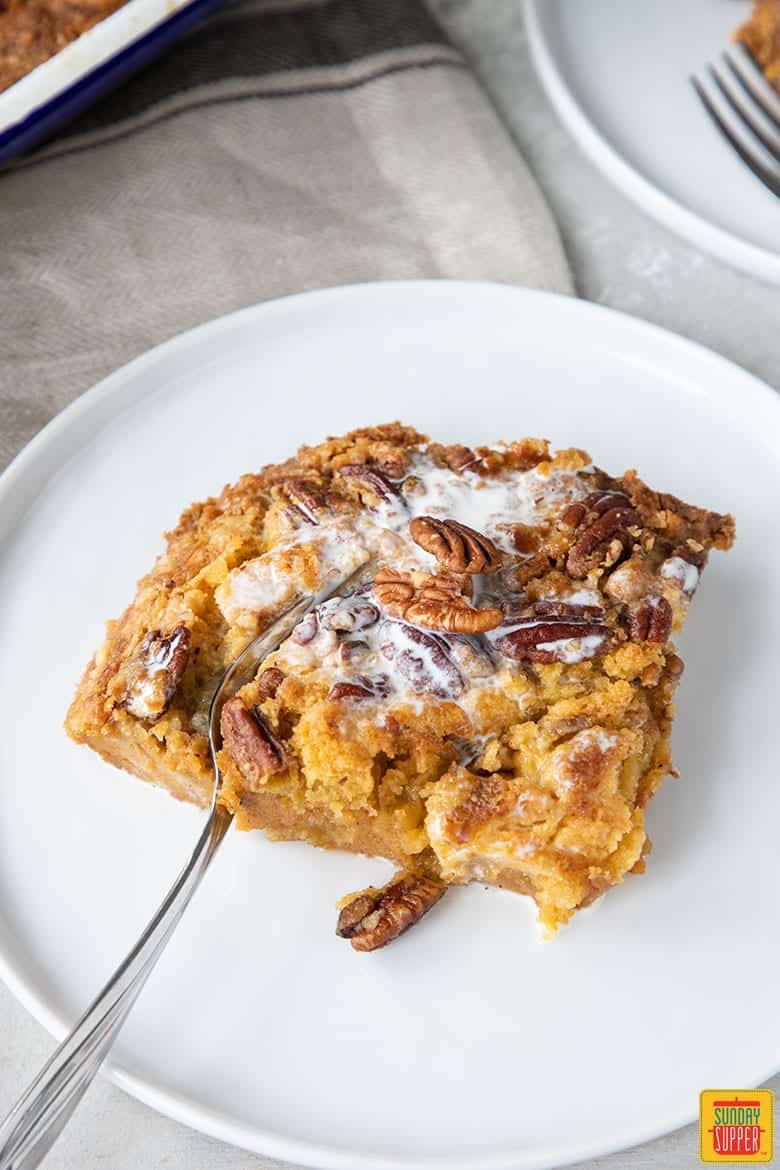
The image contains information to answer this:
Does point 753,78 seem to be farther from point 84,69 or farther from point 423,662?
point 423,662

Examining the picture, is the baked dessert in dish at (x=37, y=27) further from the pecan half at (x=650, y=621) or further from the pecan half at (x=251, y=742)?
the pecan half at (x=650, y=621)

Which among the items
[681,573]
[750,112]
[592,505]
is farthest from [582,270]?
[681,573]

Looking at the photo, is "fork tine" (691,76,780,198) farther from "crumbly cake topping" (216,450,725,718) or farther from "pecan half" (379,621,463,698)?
"pecan half" (379,621,463,698)

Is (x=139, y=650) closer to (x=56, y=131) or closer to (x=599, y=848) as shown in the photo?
(x=599, y=848)

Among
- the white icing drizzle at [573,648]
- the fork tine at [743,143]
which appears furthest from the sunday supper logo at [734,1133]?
the fork tine at [743,143]

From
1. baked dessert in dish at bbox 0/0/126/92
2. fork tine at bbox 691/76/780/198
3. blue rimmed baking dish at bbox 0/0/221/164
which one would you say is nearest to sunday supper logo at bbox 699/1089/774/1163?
fork tine at bbox 691/76/780/198
